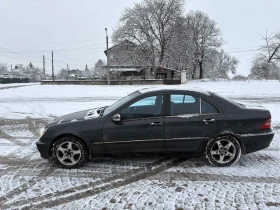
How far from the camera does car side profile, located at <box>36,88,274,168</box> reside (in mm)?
4793

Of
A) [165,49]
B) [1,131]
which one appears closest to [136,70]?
[165,49]

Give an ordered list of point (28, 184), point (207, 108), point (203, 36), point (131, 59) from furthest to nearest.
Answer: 1. point (203, 36)
2. point (131, 59)
3. point (207, 108)
4. point (28, 184)

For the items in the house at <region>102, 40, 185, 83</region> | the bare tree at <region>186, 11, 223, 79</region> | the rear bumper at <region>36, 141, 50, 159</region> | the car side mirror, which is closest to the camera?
the car side mirror

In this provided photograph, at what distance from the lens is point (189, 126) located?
4.80 metres

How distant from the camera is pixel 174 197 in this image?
3.77 m

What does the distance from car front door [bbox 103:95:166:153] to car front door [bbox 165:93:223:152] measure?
16 centimetres

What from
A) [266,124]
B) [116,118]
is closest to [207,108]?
[266,124]

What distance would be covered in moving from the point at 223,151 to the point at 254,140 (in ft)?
2.00

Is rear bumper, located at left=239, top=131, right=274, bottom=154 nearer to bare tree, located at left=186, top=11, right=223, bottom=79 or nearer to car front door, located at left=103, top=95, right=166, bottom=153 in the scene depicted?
car front door, located at left=103, top=95, right=166, bottom=153

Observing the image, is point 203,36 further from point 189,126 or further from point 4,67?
point 4,67

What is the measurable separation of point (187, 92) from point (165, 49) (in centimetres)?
4279

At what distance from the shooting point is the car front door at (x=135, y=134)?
4.79 m

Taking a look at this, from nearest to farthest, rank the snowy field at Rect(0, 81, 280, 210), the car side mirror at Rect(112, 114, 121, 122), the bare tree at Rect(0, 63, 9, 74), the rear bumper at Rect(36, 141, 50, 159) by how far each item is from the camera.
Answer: the snowy field at Rect(0, 81, 280, 210) → the car side mirror at Rect(112, 114, 121, 122) → the rear bumper at Rect(36, 141, 50, 159) → the bare tree at Rect(0, 63, 9, 74)

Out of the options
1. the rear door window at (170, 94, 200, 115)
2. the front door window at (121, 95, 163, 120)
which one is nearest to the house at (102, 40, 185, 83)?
the front door window at (121, 95, 163, 120)
